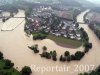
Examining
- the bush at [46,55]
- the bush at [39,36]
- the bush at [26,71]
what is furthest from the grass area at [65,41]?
the bush at [26,71]

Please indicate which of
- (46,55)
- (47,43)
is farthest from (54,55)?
A: (47,43)

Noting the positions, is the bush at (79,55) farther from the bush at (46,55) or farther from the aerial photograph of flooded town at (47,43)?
the bush at (46,55)

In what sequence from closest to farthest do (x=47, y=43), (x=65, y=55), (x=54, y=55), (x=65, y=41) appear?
(x=54, y=55), (x=65, y=55), (x=47, y=43), (x=65, y=41)

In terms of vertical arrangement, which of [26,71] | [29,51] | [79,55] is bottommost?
[29,51]

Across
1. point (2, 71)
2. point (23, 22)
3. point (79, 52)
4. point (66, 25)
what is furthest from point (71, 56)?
point (23, 22)

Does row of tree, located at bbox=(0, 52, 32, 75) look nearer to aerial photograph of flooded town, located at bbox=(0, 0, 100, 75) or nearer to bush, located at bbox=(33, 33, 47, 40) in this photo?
aerial photograph of flooded town, located at bbox=(0, 0, 100, 75)

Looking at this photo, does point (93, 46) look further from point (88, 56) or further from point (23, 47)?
point (23, 47)

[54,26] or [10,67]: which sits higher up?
[54,26]

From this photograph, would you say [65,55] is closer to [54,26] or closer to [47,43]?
[47,43]
